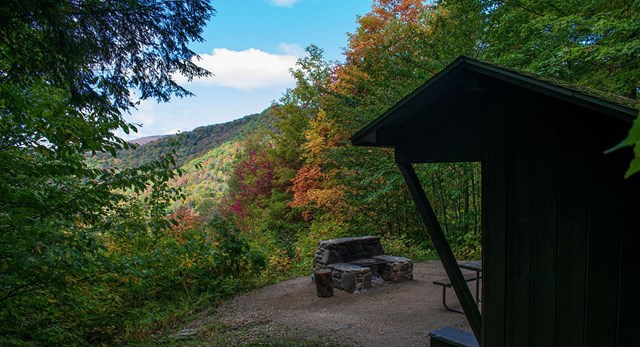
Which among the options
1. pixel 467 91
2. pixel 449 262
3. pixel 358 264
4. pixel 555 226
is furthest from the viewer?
pixel 358 264

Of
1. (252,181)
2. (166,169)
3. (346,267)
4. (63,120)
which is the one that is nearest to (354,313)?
(346,267)

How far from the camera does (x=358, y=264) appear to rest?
7688 mm

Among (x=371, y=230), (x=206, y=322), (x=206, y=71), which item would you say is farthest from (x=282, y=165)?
(x=206, y=71)

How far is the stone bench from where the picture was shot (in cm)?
715

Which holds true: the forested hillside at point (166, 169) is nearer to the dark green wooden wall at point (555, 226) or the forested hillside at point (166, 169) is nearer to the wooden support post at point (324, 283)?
the wooden support post at point (324, 283)

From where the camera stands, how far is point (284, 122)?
16438mm

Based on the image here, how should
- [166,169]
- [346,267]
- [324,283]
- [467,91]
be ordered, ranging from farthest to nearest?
[346,267]
[324,283]
[166,169]
[467,91]

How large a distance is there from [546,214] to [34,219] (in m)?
4.00

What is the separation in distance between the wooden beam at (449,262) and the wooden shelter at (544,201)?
0.01 m

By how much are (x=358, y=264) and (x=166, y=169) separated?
4.84 meters

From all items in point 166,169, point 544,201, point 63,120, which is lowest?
point 544,201

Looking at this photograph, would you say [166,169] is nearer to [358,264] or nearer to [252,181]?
[358,264]

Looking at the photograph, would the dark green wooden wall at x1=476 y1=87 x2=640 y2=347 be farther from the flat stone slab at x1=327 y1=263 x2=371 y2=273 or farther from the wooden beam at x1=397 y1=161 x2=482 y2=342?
the flat stone slab at x1=327 y1=263 x2=371 y2=273

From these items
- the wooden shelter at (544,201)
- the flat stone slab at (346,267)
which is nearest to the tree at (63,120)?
the wooden shelter at (544,201)
